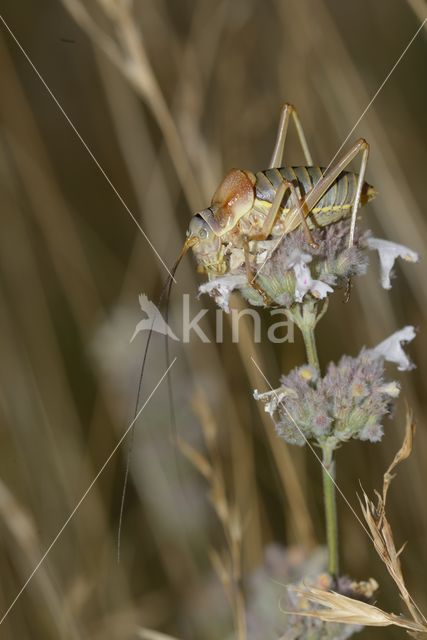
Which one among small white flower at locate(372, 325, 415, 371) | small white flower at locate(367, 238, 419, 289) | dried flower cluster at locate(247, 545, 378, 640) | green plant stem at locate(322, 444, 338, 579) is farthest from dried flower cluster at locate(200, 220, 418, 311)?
dried flower cluster at locate(247, 545, 378, 640)

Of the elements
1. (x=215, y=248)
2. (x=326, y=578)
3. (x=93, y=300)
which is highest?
(x=93, y=300)

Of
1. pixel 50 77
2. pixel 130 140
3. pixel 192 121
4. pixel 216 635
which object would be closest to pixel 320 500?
pixel 216 635

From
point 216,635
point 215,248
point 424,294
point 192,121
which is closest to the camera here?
point 215,248

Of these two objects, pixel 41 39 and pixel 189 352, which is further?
pixel 41 39

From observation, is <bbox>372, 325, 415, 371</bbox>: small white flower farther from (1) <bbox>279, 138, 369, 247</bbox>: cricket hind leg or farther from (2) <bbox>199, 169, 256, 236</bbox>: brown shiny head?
(2) <bbox>199, 169, 256, 236</bbox>: brown shiny head

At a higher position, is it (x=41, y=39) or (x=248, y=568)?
(x=41, y=39)

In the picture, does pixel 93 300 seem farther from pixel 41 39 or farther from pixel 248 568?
pixel 41 39

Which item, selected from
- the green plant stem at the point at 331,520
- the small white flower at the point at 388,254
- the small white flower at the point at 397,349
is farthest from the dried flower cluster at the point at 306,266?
the green plant stem at the point at 331,520

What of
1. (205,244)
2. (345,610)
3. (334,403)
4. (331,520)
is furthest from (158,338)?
(345,610)
